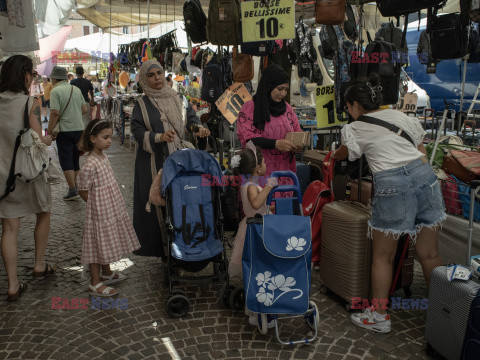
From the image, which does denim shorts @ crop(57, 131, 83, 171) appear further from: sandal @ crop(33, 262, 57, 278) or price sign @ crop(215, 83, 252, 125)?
price sign @ crop(215, 83, 252, 125)

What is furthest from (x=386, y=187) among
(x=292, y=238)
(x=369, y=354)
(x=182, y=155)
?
(x=182, y=155)

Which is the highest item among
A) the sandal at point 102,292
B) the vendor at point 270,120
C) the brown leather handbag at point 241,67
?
the brown leather handbag at point 241,67

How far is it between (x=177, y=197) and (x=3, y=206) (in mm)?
1577

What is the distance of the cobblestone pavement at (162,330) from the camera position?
307cm

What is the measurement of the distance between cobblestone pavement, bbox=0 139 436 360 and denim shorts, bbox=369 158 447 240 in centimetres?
83

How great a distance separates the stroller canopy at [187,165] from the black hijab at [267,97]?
586mm

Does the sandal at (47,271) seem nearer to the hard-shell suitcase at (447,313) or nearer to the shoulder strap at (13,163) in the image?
the shoulder strap at (13,163)

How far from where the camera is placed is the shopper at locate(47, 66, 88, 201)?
6.84 m

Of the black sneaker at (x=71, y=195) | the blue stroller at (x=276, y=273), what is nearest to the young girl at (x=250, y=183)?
the blue stroller at (x=276, y=273)

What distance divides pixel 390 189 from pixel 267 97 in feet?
4.84

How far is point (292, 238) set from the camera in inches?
118

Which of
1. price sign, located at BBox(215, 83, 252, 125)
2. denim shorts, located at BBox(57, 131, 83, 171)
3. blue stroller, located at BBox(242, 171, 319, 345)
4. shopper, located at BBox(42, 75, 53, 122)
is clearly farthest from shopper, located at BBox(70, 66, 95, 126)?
blue stroller, located at BBox(242, 171, 319, 345)

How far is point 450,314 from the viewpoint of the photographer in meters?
2.70

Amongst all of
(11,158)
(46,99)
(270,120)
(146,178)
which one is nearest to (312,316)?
(270,120)
